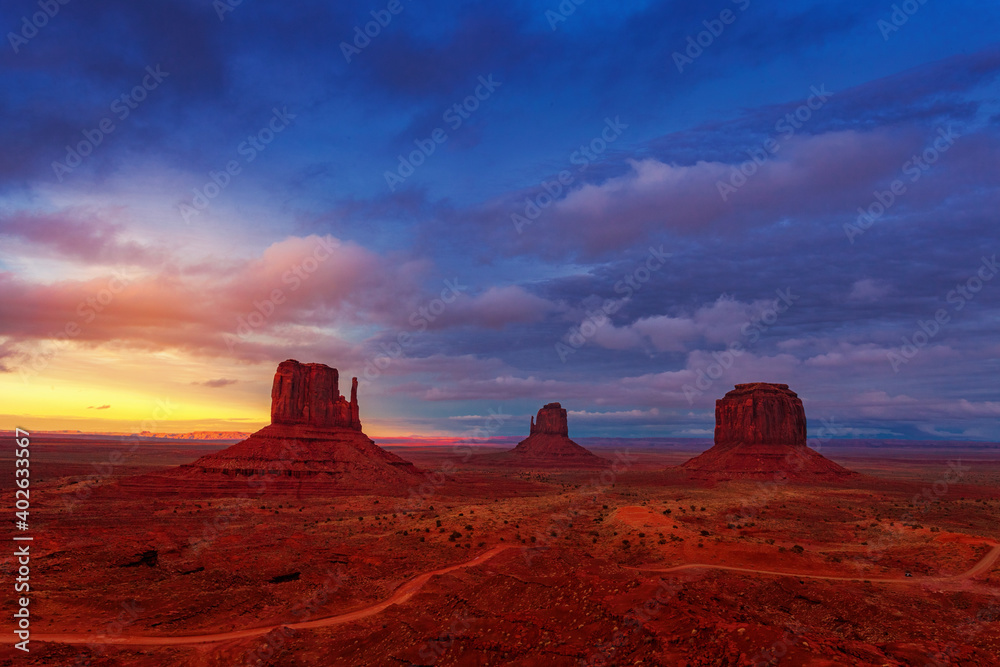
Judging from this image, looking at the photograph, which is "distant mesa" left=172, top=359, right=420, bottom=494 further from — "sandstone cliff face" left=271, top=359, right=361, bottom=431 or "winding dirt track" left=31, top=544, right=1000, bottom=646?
"winding dirt track" left=31, top=544, right=1000, bottom=646

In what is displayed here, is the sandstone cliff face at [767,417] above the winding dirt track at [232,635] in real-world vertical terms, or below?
above

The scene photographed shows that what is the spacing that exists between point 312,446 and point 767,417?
96478 millimetres

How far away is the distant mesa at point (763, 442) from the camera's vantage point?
111 metres

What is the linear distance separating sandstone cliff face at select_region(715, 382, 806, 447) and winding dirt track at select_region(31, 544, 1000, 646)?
82.7 meters

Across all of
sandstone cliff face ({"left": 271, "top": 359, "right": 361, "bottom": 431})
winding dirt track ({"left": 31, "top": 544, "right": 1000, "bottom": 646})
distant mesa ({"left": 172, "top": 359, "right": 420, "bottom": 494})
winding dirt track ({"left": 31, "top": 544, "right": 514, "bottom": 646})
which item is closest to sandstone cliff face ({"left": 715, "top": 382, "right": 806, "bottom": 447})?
distant mesa ({"left": 172, "top": 359, "right": 420, "bottom": 494})

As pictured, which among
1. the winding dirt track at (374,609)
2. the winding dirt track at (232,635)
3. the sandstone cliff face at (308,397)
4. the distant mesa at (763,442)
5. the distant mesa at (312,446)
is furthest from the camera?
the distant mesa at (763,442)

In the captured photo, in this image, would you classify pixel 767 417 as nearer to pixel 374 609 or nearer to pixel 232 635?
pixel 374 609

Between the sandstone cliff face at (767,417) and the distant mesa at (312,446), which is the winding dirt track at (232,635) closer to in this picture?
the distant mesa at (312,446)

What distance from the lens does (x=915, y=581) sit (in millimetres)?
34625

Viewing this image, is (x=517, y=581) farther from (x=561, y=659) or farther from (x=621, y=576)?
(x=561, y=659)

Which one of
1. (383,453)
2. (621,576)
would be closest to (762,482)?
(383,453)

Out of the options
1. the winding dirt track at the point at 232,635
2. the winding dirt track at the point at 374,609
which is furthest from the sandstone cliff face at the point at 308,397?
the winding dirt track at the point at 232,635

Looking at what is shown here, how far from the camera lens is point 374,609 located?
30.8 meters

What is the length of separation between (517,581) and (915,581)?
89.8 feet
